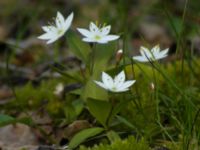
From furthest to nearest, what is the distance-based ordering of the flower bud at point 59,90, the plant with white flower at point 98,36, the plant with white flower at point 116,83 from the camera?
1. the flower bud at point 59,90
2. the plant with white flower at point 98,36
3. the plant with white flower at point 116,83

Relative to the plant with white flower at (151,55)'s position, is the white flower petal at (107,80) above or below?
below

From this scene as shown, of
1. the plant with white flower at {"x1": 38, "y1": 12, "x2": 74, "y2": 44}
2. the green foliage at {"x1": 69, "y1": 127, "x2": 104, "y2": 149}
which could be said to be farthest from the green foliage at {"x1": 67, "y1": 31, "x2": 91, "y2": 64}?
the green foliage at {"x1": 69, "y1": 127, "x2": 104, "y2": 149}

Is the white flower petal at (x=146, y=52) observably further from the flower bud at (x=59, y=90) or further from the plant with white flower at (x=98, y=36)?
the flower bud at (x=59, y=90)

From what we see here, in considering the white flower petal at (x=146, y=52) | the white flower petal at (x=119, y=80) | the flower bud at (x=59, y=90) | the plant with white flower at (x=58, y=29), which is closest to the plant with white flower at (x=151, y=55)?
the white flower petal at (x=146, y=52)

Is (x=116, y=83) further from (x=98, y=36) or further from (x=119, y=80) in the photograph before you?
(x=98, y=36)

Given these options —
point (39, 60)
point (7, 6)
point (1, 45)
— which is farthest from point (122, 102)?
point (7, 6)

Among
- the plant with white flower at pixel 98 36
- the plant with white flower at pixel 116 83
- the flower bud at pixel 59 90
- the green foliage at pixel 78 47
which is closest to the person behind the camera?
the plant with white flower at pixel 116 83

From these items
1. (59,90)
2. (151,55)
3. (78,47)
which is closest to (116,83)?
(151,55)

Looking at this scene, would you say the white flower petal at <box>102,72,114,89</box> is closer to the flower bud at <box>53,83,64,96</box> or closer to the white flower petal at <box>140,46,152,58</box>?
the white flower petal at <box>140,46,152,58</box>

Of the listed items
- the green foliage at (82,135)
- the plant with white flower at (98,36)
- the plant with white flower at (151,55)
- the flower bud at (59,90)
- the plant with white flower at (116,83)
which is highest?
the plant with white flower at (98,36)

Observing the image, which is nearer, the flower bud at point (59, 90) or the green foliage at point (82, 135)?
the green foliage at point (82, 135)
